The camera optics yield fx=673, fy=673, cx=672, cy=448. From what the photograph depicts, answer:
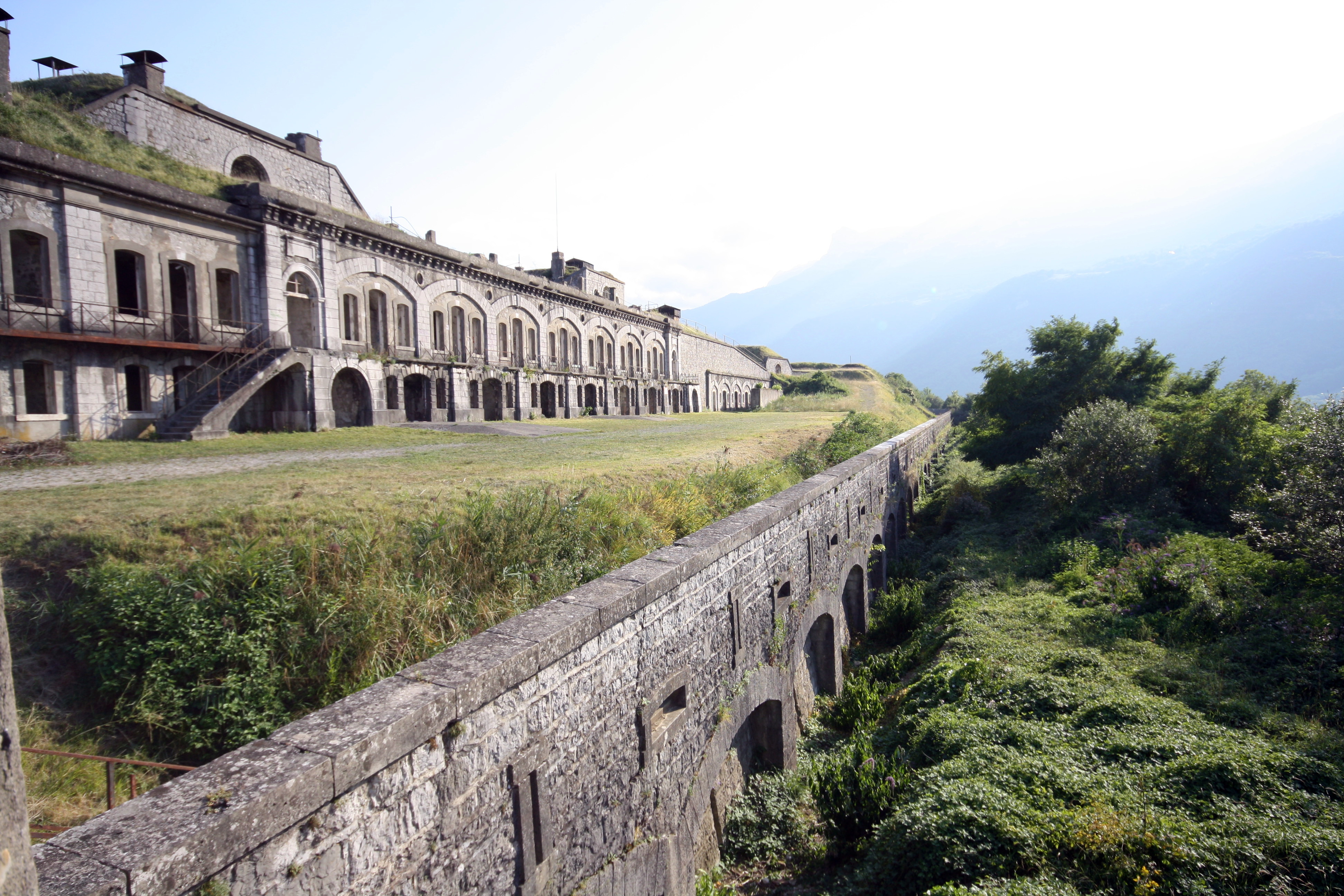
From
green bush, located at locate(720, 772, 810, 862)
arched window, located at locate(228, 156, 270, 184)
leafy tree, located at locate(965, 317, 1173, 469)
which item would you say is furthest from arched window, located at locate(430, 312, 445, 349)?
green bush, located at locate(720, 772, 810, 862)

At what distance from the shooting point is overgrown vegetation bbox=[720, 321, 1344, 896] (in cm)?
449

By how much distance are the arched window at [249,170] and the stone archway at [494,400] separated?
32.2 feet

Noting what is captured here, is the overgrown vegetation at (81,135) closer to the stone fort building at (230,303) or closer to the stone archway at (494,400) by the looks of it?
the stone fort building at (230,303)

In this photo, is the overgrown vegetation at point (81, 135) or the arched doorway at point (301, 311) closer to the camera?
the overgrown vegetation at point (81, 135)

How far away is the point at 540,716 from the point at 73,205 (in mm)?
16420

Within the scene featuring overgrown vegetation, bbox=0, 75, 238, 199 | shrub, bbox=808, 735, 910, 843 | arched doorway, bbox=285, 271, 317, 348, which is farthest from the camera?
arched doorway, bbox=285, 271, 317, 348

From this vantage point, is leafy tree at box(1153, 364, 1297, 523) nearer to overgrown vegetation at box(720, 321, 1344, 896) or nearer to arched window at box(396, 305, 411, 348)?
overgrown vegetation at box(720, 321, 1344, 896)

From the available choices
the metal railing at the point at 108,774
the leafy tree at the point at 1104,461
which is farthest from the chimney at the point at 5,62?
the leafy tree at the point at 1104,461

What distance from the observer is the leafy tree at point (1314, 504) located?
8516 millimetres

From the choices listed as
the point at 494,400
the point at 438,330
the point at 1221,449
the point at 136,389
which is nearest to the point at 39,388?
the point at 136,389

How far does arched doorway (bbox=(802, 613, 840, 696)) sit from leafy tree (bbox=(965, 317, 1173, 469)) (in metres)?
12.3

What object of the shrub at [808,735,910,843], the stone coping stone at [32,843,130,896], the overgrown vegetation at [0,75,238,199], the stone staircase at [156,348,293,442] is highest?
the overgrown vegetation at [0,75,238,199]

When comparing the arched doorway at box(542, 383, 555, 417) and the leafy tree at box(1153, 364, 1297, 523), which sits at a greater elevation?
the arched doorway at box(542, 383, 555, 417)

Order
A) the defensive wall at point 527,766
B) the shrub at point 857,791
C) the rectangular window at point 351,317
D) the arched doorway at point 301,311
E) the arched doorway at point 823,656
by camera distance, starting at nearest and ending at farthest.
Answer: the defensive wall at point 527,766 → the shrub at point 857,791 → the arched doorway at point 823,656 → the arched doorway at point 301,311 → the rectangular window at point 351,317
